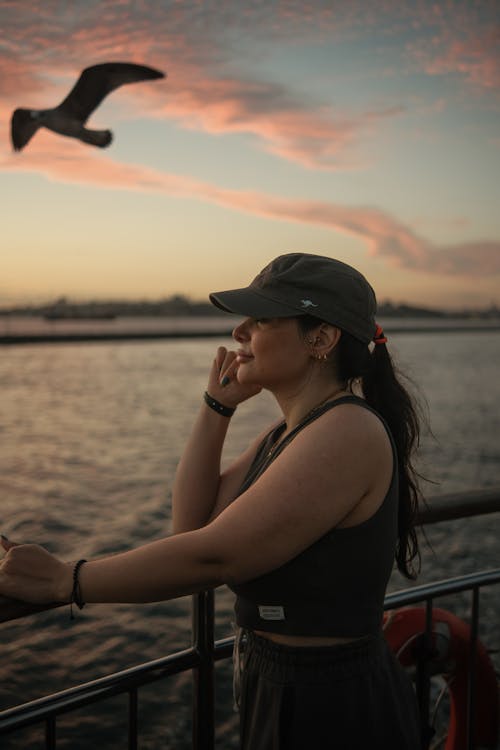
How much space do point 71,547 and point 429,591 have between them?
552 inches

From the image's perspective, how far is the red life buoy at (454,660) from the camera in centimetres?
Result: 275

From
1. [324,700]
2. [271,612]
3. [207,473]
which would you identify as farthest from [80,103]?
[324,700]

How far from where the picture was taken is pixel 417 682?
256cm

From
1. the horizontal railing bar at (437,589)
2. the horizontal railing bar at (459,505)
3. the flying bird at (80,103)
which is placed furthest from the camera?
the flying bird at (80,103)

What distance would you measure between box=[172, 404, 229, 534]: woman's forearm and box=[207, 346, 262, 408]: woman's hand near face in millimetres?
81

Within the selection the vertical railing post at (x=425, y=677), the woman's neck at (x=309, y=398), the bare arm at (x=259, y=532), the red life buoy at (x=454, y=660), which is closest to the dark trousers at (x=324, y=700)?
the bare arm at (x=259, y=532)

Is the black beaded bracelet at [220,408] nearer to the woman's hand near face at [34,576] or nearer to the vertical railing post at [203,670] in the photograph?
the vertical railing post at [203,670]

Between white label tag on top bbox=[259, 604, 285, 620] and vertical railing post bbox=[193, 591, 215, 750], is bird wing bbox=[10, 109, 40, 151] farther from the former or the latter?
white label tag on top bbox=[259, 604, 285, 620]

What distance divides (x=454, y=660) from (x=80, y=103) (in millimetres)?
6548

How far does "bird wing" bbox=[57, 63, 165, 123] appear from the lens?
7.21 metres

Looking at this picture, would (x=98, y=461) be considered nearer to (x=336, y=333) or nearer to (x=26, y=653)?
(x=26, y=653)

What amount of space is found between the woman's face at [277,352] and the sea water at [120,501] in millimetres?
520

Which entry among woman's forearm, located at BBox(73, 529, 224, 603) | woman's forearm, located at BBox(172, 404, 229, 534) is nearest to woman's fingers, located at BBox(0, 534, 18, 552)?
woman's forearm, located at BBox(73, 529, 224, 603)

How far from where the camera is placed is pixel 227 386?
6.75ft
